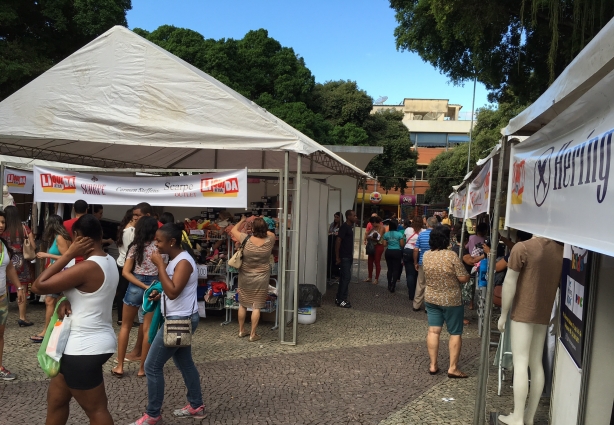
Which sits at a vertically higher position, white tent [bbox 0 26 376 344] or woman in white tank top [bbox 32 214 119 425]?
white tent [bbox 0 26 376 344]

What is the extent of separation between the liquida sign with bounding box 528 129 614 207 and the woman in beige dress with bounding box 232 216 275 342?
4.84 m

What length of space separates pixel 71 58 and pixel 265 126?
328 centimetres

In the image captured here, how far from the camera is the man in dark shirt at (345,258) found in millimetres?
10156

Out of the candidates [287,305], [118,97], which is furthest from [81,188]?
[287,305]

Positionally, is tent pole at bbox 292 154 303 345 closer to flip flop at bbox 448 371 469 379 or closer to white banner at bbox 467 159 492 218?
flip flop at bbox 448 371 469 379

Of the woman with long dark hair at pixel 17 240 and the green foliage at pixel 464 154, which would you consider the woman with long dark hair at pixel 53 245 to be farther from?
the green foliage at pixel 464 154

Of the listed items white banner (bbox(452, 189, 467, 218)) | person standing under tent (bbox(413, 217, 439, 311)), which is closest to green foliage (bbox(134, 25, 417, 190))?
white banner (bbox(452, 189, 467, 218))

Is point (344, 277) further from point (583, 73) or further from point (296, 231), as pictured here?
point (583, 73)

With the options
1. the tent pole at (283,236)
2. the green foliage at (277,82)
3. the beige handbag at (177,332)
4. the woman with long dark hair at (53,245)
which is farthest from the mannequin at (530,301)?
the green foliage at (277,82)

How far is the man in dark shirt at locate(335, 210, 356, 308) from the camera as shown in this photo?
10.2 metres

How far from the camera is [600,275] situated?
10.5 feet

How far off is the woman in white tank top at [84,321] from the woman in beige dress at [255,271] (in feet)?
12.6

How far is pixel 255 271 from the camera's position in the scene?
24.4ft

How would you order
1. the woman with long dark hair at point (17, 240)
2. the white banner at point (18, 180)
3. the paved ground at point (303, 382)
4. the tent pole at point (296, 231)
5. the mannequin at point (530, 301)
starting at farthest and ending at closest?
the white banner at point (18, 180) → the woman with long dark hair at point (17, 240) → the tent pole at point (296, 231) → the paved ground at point (303, 382) → the mannequin at point (530, 301)
